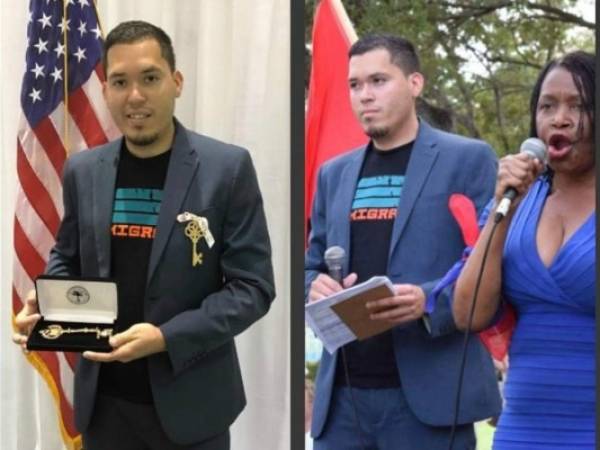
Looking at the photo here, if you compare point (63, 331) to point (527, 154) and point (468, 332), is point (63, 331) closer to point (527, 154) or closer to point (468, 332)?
point (468, 332)

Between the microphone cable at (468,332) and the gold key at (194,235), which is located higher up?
the gold key at (194,235)

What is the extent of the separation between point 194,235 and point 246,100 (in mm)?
904

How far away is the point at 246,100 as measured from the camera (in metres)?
3.30

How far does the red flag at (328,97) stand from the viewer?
9.68 ft

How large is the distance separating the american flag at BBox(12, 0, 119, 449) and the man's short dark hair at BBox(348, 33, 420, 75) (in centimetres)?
90

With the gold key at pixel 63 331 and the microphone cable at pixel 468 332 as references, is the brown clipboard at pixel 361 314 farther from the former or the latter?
the gold key at pixel 63 331

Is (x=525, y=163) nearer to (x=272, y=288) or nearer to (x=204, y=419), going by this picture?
(x=272, y=288)

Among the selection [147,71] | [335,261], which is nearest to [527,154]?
[335,261]

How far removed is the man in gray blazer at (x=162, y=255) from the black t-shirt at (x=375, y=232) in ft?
1.28

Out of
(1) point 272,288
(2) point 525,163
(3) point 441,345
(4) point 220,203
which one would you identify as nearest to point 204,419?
(1) point 272,288

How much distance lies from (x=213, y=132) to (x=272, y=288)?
0.93m

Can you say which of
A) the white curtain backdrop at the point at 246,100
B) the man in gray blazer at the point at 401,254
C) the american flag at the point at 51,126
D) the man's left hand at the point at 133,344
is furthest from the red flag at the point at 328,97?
the man's left hand at the point at 133,344

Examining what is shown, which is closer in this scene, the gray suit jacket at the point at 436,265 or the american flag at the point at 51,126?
the gray suit jacket at the point at 436,265

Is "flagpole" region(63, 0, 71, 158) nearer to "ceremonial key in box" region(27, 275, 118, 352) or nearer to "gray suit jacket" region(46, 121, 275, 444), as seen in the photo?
"gray suit jacket" region(46, 121, 275, 444)
